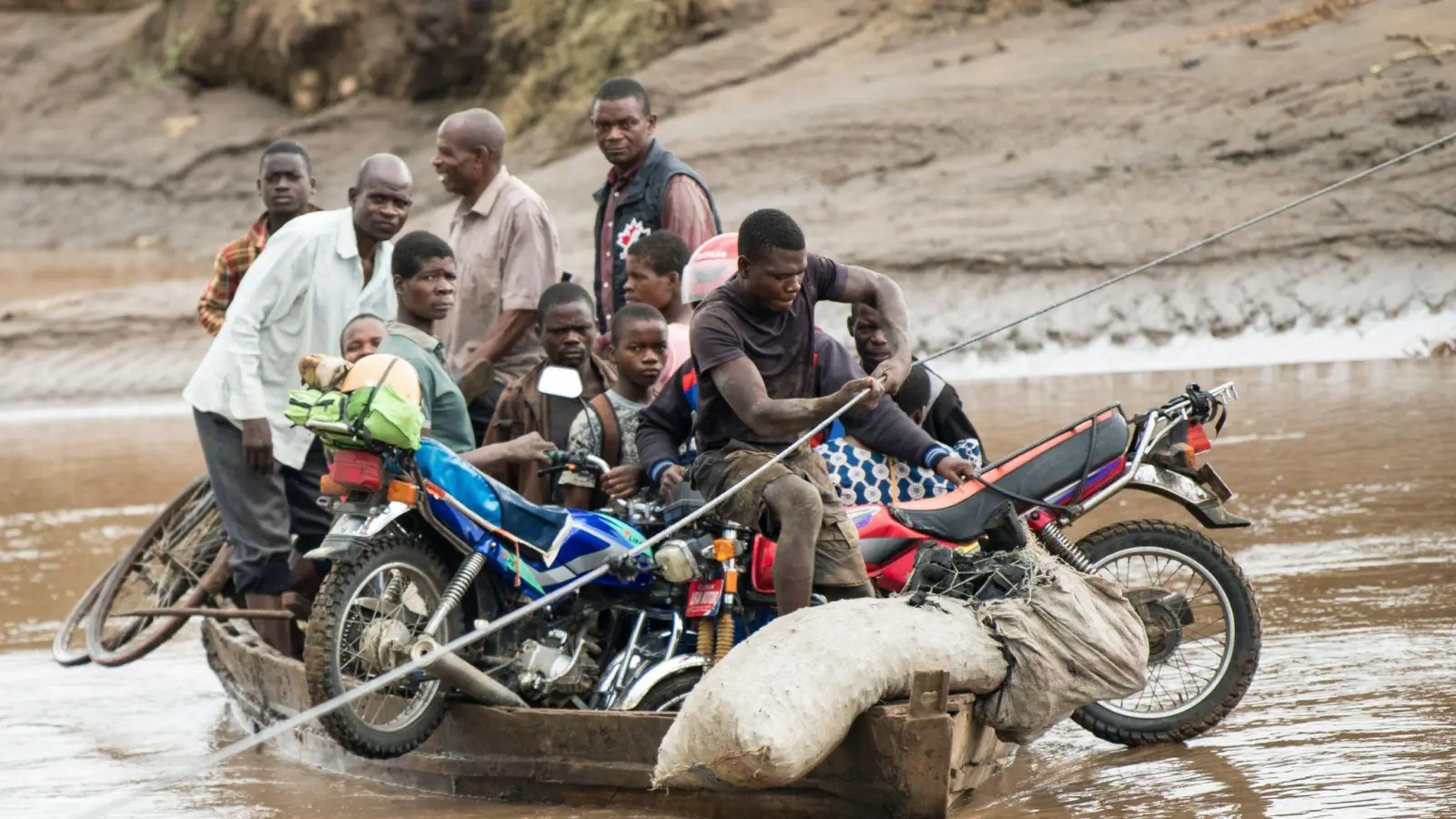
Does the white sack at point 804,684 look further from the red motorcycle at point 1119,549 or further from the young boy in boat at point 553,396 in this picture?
the young boy in boat at point 553,396

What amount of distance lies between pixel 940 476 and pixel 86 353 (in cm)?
1419

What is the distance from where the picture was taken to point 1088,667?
520 centimetres

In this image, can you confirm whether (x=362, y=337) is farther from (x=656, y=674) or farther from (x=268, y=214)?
(x=656, y=674)

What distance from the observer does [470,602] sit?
19.3 ft

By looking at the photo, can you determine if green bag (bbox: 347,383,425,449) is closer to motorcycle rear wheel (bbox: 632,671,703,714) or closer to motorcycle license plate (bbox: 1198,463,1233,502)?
motorcycle rear wheel (bbox: 632,671,703,714)

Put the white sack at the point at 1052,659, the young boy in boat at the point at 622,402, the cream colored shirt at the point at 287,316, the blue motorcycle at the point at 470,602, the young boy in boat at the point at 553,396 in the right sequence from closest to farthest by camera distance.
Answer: the white sack at the point at 1052,659
the blue motorcycle at the point at 470,602
the young boy in boat at the point at 622,402
the young boy in boat at the point at 553,396
the cream colored shirt at the point at 287,316

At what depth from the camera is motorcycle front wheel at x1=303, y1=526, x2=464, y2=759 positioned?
18.0ft

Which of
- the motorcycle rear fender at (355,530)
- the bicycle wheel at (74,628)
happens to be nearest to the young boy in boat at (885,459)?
the motorcycle rear fender at (355,530)

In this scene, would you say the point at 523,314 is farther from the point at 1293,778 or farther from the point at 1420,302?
the point at 1420,302

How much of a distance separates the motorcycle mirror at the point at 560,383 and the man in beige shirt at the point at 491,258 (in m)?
0.57

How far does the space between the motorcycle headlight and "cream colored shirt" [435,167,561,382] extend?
1.94 metres

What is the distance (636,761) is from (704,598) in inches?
21.0

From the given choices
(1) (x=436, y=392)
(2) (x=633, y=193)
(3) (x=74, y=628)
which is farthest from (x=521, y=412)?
(3) (x=74, y=628)

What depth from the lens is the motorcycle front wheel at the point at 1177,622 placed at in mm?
5789
